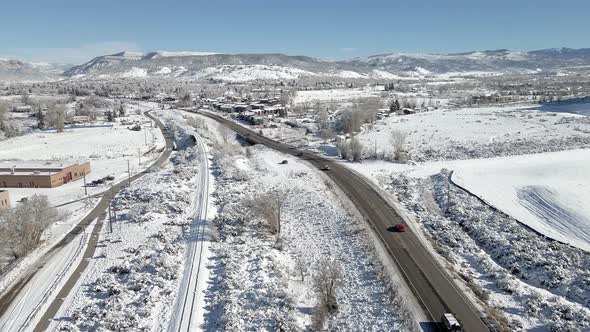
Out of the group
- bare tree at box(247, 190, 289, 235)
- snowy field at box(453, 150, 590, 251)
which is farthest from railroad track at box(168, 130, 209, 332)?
snowy field at box(453, 150, 590, 251)

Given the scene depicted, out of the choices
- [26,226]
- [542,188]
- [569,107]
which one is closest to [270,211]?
[26,226]

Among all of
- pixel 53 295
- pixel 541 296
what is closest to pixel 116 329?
pixel 53 295

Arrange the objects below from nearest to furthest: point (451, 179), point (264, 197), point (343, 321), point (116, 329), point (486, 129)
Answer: point (116, 329) → point (343, 321) → point (264, 197) → point (451, 179) → point (486, 129)

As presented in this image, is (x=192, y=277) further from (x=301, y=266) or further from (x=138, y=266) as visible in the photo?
(x=301, y=266)

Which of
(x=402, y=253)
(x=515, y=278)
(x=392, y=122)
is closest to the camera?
(x=515, y=278)

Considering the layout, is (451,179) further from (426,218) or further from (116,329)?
(116,329)

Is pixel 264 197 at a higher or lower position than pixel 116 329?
higher
